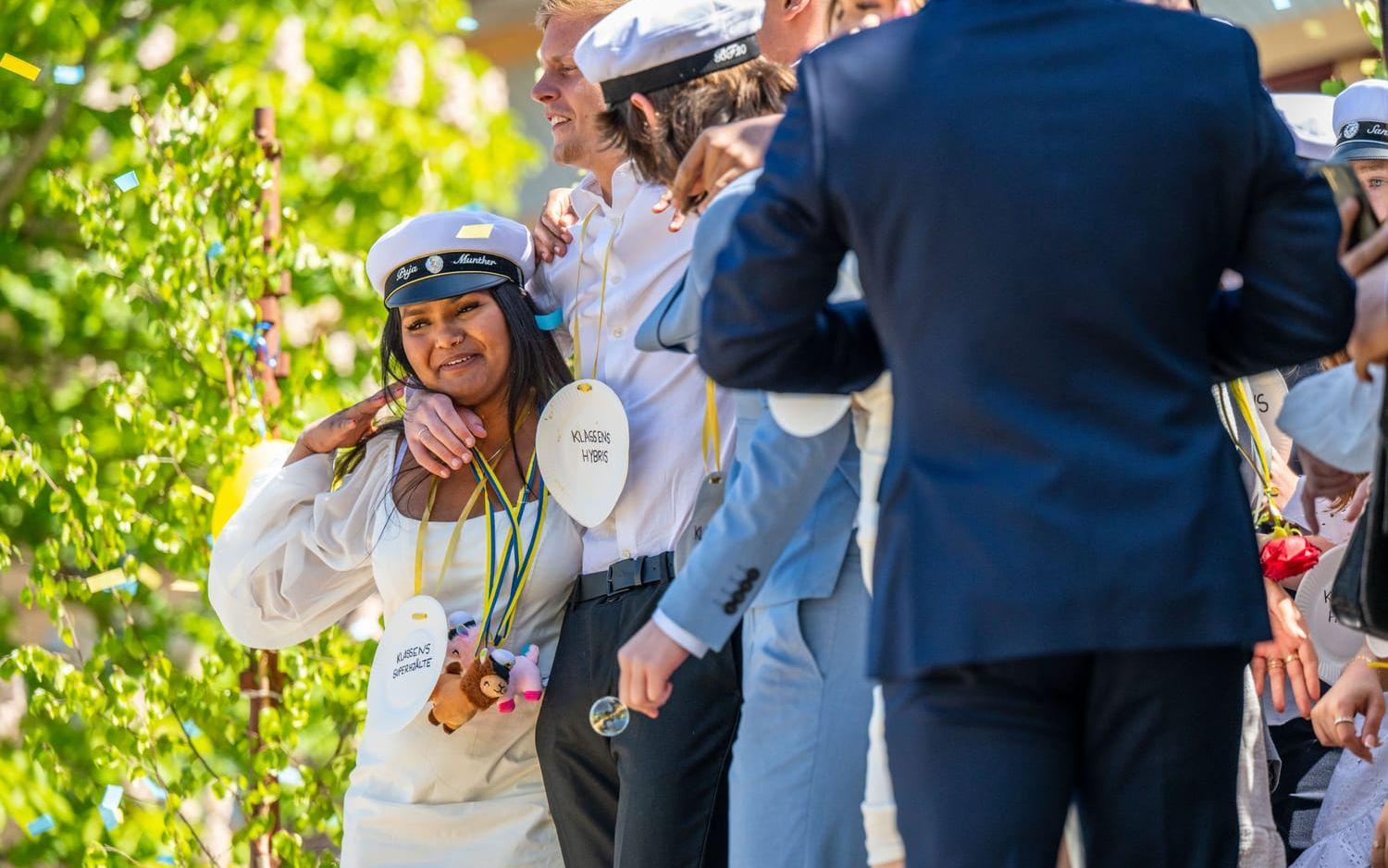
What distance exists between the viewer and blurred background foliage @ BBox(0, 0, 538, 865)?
18.4 ft

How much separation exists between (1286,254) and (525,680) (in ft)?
6.79

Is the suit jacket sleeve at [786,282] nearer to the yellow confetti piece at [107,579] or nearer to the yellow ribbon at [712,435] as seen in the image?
the yellow ribbon at [712,435]

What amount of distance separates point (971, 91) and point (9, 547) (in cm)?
459

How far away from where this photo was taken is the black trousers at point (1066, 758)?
210cm

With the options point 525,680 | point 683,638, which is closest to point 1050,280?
point 683,638

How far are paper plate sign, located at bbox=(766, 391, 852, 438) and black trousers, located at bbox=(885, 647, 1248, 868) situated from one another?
1.80 ft

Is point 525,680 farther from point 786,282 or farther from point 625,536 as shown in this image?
point 786,282

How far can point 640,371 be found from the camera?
3.99m

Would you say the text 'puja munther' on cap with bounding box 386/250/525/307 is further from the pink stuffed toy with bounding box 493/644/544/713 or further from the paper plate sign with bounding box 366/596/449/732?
the pink stuffed toy with bounding box 493/644/544/713

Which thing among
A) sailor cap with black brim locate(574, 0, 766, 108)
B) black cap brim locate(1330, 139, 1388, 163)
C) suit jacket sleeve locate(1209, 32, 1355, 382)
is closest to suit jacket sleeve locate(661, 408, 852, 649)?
suit jacket sleeve locate(1209, 32, 1355, 382)

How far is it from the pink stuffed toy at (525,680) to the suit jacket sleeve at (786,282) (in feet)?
5.42

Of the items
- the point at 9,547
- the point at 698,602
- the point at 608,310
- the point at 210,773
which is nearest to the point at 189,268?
the point at 9,547

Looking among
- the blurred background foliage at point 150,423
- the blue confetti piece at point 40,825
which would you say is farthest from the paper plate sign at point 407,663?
the blue confetti piece at point 40,825

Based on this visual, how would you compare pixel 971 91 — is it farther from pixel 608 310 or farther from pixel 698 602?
pixel 608 310
